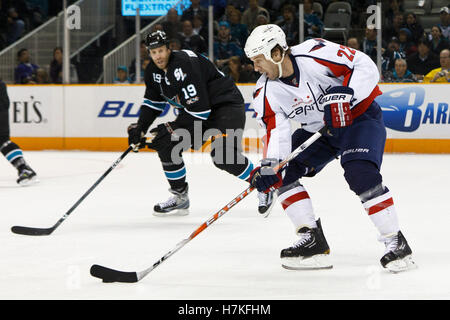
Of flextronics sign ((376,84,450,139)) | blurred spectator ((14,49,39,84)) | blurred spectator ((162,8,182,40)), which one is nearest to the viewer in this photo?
flextronics sign ((376,84,450,139))

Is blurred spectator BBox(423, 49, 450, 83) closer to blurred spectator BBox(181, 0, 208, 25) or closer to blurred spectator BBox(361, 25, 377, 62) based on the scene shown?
blurred spectator BBox(361, 25, 377, 62)

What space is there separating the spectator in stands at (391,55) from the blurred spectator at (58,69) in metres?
3.61

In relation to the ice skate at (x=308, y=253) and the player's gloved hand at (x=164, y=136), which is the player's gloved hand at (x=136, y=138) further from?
the ice skate at (x=308, y=253)

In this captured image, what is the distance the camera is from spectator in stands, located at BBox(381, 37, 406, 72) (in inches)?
323

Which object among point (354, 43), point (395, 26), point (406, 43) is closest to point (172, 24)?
point (354, 43)

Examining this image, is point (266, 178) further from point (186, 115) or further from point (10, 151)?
point (10, 151)

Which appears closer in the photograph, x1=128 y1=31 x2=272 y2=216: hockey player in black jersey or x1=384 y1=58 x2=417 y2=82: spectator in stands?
x1=128 y1=31 x2=272 y2=216: hockey player in black jersey

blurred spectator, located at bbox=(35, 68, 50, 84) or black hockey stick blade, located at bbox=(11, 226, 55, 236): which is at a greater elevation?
black hockey stick blade, located at bbox=(11, 226, 55, 236)

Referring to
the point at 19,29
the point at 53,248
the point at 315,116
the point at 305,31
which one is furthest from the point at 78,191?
the point at 19,29

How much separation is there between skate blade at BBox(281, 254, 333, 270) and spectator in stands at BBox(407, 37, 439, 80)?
18.1ft

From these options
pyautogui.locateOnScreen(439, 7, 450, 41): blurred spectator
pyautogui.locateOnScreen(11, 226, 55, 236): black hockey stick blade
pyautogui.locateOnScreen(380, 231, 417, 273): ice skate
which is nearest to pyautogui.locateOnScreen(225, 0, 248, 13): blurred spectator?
pyautogui.locateOnScreen(439, 7, 450, 41): blurred spectator

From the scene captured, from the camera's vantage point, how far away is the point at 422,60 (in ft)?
27.1

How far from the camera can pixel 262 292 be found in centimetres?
259
